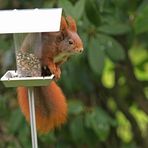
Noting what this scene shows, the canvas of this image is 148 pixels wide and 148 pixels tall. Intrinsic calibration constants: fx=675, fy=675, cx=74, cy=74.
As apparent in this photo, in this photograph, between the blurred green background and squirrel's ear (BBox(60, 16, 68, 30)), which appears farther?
the blurred green background

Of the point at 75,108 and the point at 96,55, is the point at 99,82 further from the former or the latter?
the point at 96,55

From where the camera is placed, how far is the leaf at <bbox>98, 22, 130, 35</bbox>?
2188mm

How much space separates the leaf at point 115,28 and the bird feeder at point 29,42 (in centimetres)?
70

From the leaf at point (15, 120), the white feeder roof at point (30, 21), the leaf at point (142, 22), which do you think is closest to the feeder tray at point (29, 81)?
the white feeder roof at point (30, 21)

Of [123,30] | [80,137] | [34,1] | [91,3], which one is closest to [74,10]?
[91,3]

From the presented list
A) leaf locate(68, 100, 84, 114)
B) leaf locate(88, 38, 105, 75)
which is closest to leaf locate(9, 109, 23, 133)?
leaf locate(68, 100, 84, 114)

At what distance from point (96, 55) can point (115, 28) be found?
0.37 ft

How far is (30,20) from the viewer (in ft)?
4.75

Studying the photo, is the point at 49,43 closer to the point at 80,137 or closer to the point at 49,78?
the point at 49,78

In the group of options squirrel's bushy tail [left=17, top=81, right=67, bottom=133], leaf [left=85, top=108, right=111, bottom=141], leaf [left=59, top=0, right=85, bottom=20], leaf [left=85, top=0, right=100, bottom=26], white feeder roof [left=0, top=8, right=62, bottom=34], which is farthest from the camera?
leaf [left=85, top=108, right=111, bottom=141]

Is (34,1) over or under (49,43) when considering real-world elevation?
over

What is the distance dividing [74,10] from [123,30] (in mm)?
325

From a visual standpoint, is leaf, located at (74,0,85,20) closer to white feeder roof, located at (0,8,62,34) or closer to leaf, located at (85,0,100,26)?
leaf, located at (85,0,100,26)

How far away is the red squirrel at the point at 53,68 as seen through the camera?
1494 millimetres
